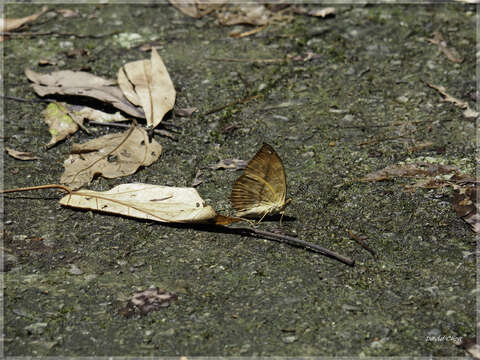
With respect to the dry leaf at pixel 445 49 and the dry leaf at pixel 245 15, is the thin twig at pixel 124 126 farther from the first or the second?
the dry leaf at pixel 445 49

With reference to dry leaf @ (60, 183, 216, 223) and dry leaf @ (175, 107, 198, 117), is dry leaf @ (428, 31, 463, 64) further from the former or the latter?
dry leaf @ (60, 183, 216, 223)

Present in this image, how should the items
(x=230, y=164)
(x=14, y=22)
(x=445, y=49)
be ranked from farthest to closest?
(x=14, y=22), (x=445, y=49), (x=230, y=164)

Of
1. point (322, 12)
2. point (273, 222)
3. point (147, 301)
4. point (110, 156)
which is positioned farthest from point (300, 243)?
point (322, 12)

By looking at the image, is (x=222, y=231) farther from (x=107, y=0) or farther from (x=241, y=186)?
(x=107, y=0)

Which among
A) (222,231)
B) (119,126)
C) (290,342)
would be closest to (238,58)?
(119,126)

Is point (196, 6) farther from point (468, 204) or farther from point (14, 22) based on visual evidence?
point (468, 204)

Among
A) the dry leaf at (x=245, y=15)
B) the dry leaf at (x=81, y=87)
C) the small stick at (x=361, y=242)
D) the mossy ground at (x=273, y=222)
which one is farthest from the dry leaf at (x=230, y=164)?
the dry leaf at (x=245, y=15)
